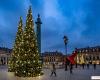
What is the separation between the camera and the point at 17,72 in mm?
28734

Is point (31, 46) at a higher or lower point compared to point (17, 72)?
higher

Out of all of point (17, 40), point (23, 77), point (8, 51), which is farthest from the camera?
point (8, 51)

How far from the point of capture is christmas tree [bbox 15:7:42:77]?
27.9 metres

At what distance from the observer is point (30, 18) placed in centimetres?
2862

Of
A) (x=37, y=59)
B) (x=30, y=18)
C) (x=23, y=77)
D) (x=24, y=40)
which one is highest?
(x=30, y=18)

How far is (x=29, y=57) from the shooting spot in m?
27.9

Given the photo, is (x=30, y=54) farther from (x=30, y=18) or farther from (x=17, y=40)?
(x=17, y=40)

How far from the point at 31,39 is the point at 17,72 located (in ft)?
12.4

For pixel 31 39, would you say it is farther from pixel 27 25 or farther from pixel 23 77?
pixel 23 77

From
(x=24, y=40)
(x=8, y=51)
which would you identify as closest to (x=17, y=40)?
(x=24, y=40)

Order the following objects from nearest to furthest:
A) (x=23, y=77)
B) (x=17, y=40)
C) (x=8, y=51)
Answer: (x=23, y=77)
(x=17, y=40)
(x=8, y=51)

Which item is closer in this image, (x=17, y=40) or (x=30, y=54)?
(x=30, y=54)

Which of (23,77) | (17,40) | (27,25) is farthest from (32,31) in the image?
(17,40)

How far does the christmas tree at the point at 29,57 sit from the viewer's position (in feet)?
91.4
